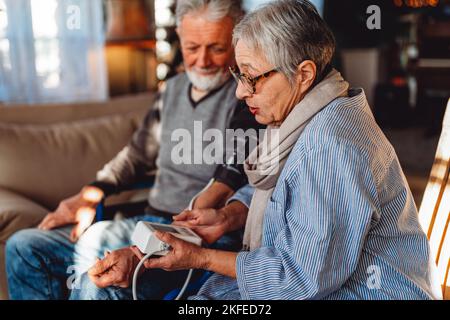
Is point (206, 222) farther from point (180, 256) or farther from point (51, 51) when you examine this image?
point (51, 51)

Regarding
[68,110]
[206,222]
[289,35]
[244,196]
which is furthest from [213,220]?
[68,110]

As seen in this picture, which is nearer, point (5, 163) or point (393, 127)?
point (393, 127)

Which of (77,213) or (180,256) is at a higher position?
(180,256)

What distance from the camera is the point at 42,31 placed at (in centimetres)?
248

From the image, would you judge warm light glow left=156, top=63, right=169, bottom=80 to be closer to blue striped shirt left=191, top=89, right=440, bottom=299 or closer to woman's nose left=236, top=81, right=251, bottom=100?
woman's nose left=236, top=81, right=251, bottom=100

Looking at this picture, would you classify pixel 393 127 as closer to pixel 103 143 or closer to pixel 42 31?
pixel 103 143

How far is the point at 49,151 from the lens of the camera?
187 cm

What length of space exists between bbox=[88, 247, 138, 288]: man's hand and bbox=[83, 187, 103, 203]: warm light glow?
476 millimetres

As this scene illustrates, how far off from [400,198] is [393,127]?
0.56 metres

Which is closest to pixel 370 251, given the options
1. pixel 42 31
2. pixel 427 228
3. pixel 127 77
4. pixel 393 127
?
pixel 427 228

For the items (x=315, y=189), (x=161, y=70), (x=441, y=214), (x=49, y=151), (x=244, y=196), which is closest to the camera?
(x=315, y=189)

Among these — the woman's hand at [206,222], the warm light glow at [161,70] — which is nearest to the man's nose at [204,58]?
the woman's hand at [206,222]

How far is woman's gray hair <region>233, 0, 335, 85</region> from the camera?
2.88 ft

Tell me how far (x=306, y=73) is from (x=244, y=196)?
425 millimetres
